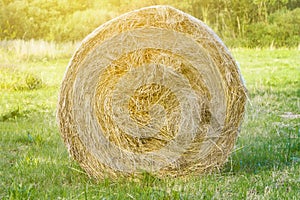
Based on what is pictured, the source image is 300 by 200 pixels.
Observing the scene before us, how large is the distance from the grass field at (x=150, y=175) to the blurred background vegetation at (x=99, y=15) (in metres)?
17.4

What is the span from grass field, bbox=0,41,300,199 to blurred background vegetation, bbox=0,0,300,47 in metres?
17.4

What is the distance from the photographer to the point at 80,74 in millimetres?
4348

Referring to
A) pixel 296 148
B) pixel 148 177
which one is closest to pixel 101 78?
pixel 148 177

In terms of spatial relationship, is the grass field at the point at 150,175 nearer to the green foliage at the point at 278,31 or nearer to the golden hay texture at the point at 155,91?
the golden hay texture at the point at 155,91

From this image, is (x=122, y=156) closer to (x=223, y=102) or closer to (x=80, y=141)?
(x=80, y=141)

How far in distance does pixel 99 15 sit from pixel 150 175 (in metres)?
25.7

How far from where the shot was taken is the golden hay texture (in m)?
4.25

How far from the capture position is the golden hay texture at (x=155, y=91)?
4.25 metres

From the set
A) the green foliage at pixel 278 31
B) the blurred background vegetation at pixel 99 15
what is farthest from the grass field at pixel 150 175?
the blurred background vegetation at pixel 99 15

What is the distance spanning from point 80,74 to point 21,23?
2770cm

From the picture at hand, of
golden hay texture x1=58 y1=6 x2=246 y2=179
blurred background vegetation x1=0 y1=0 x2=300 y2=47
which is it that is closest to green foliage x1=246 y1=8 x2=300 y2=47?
blurred background vegetation x1=0 y1=0 x2=300 y2=47

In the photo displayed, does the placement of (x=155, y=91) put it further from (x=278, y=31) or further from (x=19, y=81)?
(x=278, y=31)

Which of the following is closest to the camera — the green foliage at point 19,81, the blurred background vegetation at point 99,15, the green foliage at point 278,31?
the green foliage at point 19,81

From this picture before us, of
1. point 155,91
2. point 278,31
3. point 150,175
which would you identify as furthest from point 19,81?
point 278,31
